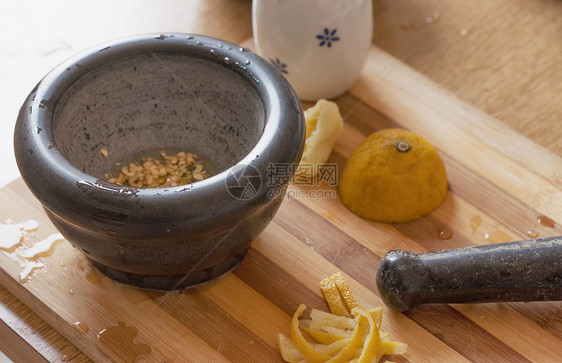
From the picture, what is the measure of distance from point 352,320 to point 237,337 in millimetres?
199

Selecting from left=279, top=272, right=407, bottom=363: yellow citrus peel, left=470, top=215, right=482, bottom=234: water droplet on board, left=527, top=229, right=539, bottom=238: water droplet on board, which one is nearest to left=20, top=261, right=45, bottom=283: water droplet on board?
left=279, top=272, right=407, bottom=363: yellow citrus peel

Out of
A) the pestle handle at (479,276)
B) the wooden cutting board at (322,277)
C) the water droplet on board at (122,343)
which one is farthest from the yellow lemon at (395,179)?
the water droplet on board at (122,343)

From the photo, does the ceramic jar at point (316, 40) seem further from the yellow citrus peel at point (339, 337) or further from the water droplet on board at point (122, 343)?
the water droplet on board at point (122, 343)

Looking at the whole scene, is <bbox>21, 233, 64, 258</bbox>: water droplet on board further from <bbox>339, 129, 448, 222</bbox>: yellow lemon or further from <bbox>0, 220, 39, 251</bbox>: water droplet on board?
<bbox>339, 129, 448, 222</bbox>: yellow lemon

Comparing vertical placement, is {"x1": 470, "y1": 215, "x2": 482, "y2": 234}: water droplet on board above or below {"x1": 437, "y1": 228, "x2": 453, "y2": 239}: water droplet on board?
below

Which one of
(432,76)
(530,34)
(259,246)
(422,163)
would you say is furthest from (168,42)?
(530,34)

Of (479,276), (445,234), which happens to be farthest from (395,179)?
(479,276)

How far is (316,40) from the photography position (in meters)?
1.66

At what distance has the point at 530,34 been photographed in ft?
6.64

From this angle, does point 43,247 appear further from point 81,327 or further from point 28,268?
point 81,327

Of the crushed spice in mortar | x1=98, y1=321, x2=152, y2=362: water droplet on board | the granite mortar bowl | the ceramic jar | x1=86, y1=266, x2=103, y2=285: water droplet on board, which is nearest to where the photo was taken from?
the granite mortar bowl

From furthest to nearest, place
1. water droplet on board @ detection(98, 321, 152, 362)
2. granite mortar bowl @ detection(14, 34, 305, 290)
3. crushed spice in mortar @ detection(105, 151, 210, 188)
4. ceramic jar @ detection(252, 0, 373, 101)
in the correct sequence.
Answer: ceramic jar @ detection(252, 0, 373, 101) < crushed spice in mortar @ detection(105, 151, 210, 188) < water droplet on board @ detection(98, 321, 152, 362) < granite mortar bowl @ detection(14, 34, 305, 290)

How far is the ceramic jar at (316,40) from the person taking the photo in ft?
5.34

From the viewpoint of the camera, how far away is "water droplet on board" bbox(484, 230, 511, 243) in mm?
1471
